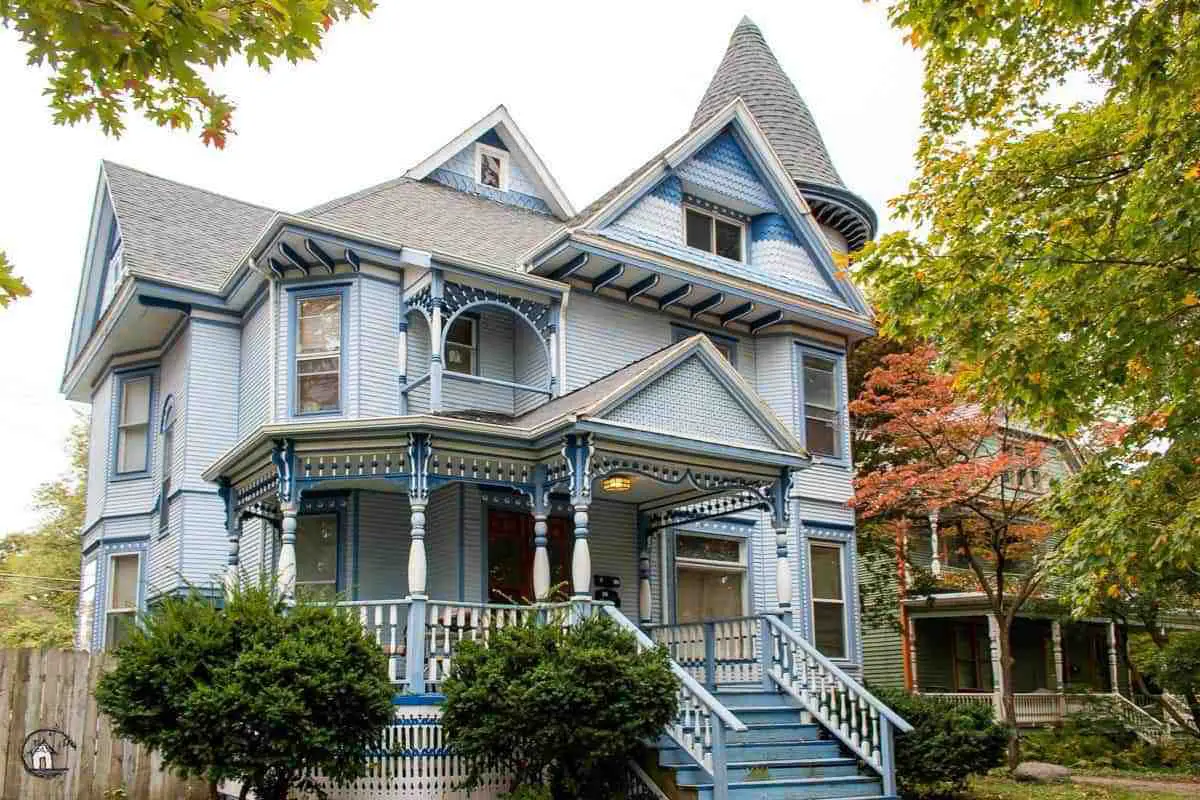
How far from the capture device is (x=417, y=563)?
13367mm

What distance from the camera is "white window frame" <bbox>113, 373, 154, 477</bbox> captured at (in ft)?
64.0

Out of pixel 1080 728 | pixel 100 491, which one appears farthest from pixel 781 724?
pixel 1080 728

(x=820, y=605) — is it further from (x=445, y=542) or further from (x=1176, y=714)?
(x=1176, y=714)

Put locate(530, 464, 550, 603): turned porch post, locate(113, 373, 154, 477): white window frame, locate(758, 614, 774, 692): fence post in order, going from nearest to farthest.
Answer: locate(530, 464, 550, 603): turned porch post < locate(758, 614, 774, 692): fence post < locate(113, 373, 154, 477): white window frame

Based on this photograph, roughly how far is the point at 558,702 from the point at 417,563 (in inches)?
104

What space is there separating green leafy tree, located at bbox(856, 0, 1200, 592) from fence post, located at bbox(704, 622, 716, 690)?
4845 millimetres

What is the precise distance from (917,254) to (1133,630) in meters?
27.7

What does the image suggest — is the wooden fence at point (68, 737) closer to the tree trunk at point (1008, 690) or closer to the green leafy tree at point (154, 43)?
the green leafy tree at point (154, 43)

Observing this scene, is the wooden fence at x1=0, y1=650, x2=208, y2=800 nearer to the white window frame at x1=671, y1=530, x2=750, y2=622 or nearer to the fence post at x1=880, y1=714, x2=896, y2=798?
the white window frame at x1=671, y1=530, x2=750, y2=622

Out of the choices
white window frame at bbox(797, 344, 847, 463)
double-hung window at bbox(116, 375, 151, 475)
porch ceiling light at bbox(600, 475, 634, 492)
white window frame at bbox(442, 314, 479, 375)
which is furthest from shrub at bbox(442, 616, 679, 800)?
double-hung window at bbox(116, 375, 151, 475)

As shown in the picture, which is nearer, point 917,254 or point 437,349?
point 917,254

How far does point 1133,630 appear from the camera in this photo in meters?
35.4

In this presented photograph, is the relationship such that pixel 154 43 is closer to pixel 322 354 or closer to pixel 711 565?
pixel 322 354

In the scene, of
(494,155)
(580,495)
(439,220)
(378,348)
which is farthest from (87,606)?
(580,495)
